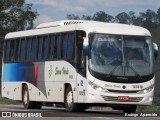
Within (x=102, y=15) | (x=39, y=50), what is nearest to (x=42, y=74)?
(x=39, y=50)

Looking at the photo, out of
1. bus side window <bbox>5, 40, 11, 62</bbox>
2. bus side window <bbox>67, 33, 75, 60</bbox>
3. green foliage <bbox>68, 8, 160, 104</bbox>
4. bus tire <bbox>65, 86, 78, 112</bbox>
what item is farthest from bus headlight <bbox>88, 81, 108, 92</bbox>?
green foliage <bbox>68, 8, 160, 104</bbox>

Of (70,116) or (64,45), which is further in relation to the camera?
(64,45)

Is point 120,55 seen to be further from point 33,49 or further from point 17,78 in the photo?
point 17,78

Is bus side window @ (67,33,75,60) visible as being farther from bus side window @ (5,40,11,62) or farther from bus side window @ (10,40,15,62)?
bus side window @ (5,40,11,62)

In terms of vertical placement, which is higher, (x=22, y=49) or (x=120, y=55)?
(x=22, y=49)

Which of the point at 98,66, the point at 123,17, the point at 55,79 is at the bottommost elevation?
the point at 55,79

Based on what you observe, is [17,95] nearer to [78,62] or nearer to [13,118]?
[78,62]

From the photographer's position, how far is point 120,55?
24.8 m

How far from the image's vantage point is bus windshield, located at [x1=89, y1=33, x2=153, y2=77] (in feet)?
80.7

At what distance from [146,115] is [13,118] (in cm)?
456

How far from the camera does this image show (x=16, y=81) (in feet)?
104

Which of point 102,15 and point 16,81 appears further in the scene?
point 102,15

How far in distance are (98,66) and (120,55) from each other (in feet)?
2.86

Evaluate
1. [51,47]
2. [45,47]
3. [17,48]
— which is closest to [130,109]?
[51,47]
